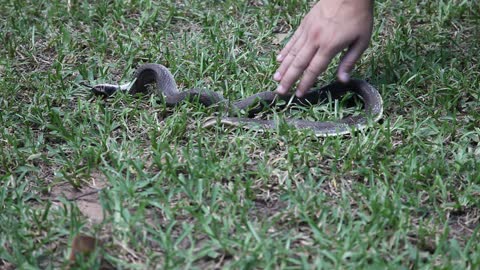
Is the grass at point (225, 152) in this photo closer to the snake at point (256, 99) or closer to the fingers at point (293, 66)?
the snake at point (256, 99)

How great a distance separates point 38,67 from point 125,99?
0.80m

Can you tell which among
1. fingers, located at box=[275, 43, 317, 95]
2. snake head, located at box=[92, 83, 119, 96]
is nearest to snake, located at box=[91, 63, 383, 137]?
snake head, located at box=[92, 83, 119, 96]

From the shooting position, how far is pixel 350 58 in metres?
4.07

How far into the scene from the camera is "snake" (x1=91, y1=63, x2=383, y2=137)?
13.3 feet

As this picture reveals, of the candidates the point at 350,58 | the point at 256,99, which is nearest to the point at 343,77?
the point at 350,58

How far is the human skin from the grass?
0.92ft

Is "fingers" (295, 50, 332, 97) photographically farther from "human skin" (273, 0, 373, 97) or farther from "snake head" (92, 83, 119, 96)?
"snake head" (92, 83, 119, 96)

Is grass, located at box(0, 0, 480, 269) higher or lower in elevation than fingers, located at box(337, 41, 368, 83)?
lower

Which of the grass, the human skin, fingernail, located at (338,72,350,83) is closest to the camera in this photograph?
the grass

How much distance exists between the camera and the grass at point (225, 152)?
3184 mm

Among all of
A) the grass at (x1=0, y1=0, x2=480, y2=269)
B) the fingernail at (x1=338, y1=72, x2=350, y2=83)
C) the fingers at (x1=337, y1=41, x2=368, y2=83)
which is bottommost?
the grass at (x1=0, y1=0, x2=480, y2=269)

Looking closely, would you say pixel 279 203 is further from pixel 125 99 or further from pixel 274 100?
pixel 125 99

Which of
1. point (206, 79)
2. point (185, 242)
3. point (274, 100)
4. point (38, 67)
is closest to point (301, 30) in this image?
point (274, 100)

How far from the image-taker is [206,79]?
15.3 feet
